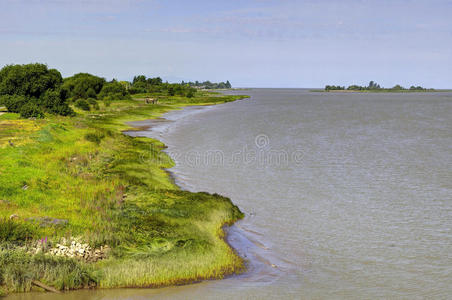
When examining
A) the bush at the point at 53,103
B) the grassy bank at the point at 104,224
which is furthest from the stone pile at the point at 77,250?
the bush at the point at 53,103

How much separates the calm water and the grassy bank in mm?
808

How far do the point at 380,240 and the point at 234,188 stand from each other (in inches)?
553

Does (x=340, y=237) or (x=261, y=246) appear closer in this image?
(x=261, y=246)

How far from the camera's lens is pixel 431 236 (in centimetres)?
2405

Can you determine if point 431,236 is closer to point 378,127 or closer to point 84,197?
point 84,197

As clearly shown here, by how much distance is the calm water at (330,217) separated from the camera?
17.6 metres

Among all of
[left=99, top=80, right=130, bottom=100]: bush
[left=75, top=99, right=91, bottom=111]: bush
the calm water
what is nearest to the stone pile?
the calm water

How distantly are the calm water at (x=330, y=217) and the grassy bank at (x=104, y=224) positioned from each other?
0.81 meters

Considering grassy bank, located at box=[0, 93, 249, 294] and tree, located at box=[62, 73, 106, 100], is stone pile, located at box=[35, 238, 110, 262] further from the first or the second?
tree, located at box=[62, 73, 106, 100]

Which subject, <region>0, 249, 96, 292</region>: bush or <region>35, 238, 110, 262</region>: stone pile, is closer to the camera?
<region>0, 249, 96, 292</region>: bush

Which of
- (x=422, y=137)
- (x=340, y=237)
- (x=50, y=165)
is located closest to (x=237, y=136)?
(x=422, y=137)

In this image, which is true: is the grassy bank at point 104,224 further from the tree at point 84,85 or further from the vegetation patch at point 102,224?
the tree at point 84,85

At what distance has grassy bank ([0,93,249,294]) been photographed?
16266mm

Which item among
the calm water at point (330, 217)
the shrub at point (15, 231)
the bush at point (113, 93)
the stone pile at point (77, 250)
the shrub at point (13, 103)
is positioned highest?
the bush at point (113, 93)
